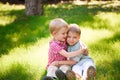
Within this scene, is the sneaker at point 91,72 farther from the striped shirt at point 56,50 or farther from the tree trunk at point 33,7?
the tree trunk at point 33,7

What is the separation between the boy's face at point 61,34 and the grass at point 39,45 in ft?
2.23

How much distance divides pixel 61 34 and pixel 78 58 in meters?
0.41

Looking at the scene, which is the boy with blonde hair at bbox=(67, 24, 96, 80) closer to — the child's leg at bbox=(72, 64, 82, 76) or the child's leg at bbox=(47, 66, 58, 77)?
the child's leg at bbox=(72, 64, 82, 76)

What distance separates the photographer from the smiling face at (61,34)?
4420 mm

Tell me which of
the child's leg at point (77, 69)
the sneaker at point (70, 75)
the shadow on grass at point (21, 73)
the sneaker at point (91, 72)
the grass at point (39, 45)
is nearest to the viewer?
the sneaker at point (91, 72)

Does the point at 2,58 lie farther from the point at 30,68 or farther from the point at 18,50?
the point at 30,68

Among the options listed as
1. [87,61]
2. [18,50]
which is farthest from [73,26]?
[18,50]

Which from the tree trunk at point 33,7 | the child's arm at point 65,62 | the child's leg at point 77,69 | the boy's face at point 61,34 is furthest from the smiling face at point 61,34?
the tree trunk at point 33,7

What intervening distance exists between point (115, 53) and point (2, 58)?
202 cm

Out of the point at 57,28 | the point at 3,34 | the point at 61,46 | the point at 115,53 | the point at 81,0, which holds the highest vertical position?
the point at 57,28

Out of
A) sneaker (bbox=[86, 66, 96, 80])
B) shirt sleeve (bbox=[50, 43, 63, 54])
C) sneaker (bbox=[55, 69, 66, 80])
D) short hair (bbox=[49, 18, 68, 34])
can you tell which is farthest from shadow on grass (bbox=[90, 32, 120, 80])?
short hair (bbox=[49, 18, 68, 34])

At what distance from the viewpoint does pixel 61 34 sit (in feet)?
14.6

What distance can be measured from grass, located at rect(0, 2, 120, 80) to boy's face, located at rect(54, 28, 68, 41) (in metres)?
0.68

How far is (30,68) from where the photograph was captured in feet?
16.7
